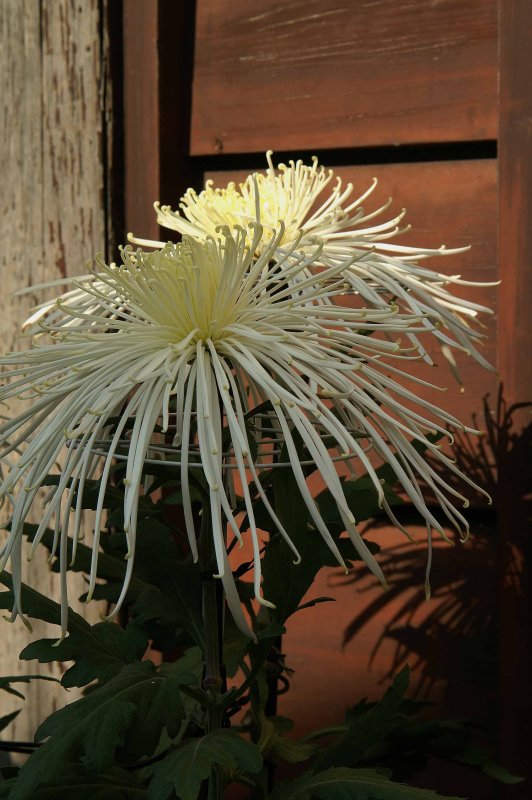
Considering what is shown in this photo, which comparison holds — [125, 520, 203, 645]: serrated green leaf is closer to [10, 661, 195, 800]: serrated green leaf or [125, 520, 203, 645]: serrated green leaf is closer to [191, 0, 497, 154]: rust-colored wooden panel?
[10, 661, 195, 800]: serrated green leaf

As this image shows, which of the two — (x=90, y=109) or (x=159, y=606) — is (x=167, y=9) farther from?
(x=159, y=606)

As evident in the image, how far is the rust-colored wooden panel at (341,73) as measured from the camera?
145cm

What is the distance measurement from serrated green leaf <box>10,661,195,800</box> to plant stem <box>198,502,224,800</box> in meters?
0.07

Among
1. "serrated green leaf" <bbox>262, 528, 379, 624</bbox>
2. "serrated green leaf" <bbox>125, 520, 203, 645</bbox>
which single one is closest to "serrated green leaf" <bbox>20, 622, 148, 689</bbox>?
"serrated green leaf" <bbox>125, 520, 203, 645</bbox>

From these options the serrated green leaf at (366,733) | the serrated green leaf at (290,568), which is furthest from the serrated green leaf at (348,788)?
the serrated green leaf at (290,568)

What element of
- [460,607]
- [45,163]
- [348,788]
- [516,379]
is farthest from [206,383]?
[45,163]

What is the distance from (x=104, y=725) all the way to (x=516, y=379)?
0.83 meters

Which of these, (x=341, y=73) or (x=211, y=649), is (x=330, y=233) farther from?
(x=211, y=649)

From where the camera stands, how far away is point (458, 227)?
1467 mm

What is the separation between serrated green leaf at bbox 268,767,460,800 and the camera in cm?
89

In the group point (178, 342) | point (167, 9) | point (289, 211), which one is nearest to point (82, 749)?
point (178, 342)

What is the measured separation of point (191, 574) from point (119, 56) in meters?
0.98

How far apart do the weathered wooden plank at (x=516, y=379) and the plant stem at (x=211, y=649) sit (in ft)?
1.94

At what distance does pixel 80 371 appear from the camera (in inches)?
35.6
